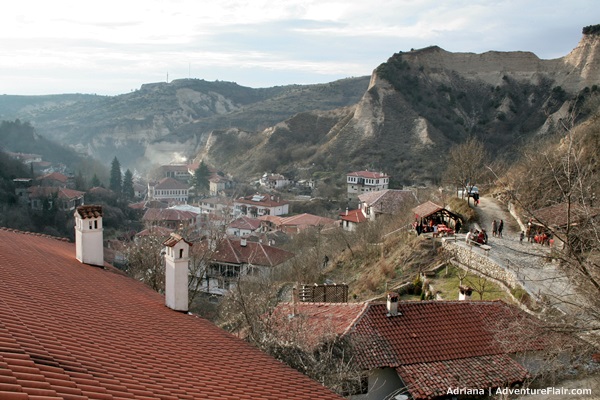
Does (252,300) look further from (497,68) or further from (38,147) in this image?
(38,147)

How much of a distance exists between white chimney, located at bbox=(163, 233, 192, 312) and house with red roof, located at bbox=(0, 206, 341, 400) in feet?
0.06

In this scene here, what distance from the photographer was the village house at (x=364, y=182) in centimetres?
6088

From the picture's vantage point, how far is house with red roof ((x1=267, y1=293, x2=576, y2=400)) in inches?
398

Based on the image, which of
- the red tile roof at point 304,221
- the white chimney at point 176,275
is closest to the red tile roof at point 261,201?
the red tile roof at point 304,221

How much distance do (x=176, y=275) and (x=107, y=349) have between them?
3.58 meters

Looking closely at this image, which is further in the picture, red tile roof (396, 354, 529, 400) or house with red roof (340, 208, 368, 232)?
house with red roof (340, 208, 368, 232)

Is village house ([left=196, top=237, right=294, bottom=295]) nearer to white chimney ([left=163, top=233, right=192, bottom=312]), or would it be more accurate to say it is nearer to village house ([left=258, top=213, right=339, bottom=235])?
village house ([left=258, top=213, right=339, bottom=235])

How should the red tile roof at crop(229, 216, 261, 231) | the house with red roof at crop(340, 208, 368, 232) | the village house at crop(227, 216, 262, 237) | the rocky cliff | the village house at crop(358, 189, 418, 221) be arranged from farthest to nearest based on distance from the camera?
1. the rocky cliff
2. the red tile roof at crop(229, 216, 261, 231)
3. the village house at crop(227, 216, 262, 237)
4. the house with red roof at crop(340, 208, 368, 232)
5. the village house at crop(358, 189, 418, 221)

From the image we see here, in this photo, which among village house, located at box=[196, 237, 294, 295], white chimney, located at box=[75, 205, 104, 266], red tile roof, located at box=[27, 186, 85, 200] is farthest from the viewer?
red tile roof, located at box=[27, 186, 85, 200]

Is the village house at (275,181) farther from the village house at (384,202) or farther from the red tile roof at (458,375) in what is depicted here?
the red tile roof at (458,375)

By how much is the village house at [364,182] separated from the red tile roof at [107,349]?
5373 cm

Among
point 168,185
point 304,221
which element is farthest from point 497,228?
point 168,185

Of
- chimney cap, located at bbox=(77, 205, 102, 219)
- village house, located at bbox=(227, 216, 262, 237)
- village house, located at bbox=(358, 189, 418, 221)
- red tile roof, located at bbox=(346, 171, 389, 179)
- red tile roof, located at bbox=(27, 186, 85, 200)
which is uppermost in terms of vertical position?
chimney cap, located at bbox=(77, 205, 102, 219)

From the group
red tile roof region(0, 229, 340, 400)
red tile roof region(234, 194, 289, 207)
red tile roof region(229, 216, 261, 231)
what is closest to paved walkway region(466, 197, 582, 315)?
red tile roof region(0, 229, 340, 400)
